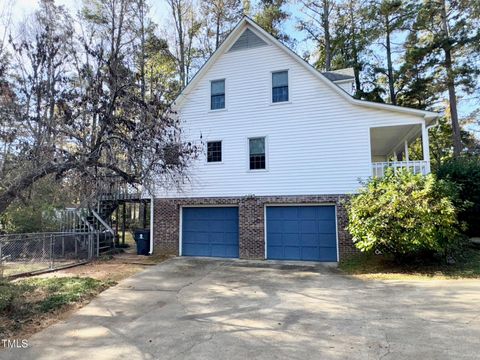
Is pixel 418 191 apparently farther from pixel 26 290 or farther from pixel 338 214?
pixel 26 290

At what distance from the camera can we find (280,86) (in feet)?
41.8

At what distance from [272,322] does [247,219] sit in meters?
6.78

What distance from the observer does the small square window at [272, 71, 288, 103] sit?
41.6 feet

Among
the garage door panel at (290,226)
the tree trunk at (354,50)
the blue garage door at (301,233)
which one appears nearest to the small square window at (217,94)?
the blue garage door at (301,233)

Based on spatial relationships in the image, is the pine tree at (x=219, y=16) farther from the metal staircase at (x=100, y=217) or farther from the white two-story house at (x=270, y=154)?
the metal staircase at (x=100, y=217)

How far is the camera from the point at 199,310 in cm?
644

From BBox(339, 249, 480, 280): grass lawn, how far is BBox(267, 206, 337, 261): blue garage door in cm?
103

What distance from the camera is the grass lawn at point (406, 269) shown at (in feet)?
28.5

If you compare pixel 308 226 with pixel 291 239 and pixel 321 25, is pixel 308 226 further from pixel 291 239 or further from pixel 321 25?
pixel 321 25

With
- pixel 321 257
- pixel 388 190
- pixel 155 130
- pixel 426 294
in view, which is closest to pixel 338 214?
pixel 321 257

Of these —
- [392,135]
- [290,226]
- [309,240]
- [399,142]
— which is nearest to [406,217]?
[309,240]

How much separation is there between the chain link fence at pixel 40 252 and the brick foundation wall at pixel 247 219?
2765 millimetres

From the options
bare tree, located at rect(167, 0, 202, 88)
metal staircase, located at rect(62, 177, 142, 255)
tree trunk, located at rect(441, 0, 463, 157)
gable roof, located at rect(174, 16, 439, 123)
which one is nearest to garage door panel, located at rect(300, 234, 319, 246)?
gable roof, located at rect(174, 16, 439, 123)

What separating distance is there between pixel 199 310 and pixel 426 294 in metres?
5.02
